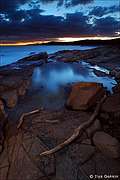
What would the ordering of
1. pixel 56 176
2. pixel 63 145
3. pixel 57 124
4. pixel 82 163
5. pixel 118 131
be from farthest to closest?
pixel 57 124
pixel 118 131
pixel 63 145
pixel 82 163
pixel 56 176

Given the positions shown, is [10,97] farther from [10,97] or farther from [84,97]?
[84,97]

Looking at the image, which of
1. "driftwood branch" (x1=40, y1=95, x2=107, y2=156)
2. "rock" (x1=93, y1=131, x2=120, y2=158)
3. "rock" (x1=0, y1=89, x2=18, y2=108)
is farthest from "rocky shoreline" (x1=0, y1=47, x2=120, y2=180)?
"rock" (x1=0, y1=89, x2=18, y2=108)

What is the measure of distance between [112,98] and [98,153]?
14.7 ft

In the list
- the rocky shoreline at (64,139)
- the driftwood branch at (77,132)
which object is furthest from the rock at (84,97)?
the driftwood branch at (77,132)

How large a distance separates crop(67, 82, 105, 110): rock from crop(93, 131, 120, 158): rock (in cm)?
304

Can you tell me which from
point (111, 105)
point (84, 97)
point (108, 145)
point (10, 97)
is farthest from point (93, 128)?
point (10, 97)

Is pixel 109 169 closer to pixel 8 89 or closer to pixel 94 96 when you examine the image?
pixel 94 96

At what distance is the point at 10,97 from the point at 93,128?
6.48 metres

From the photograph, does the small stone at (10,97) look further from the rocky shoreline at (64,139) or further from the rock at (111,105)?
the rock at (111,105)

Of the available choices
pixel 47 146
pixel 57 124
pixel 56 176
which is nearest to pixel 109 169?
pixel 56 176

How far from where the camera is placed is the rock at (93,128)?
7912 mm

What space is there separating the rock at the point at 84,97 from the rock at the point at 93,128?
1.51 m

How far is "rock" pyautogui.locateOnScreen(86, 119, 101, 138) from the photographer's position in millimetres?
7912

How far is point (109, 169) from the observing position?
6.15 metres
